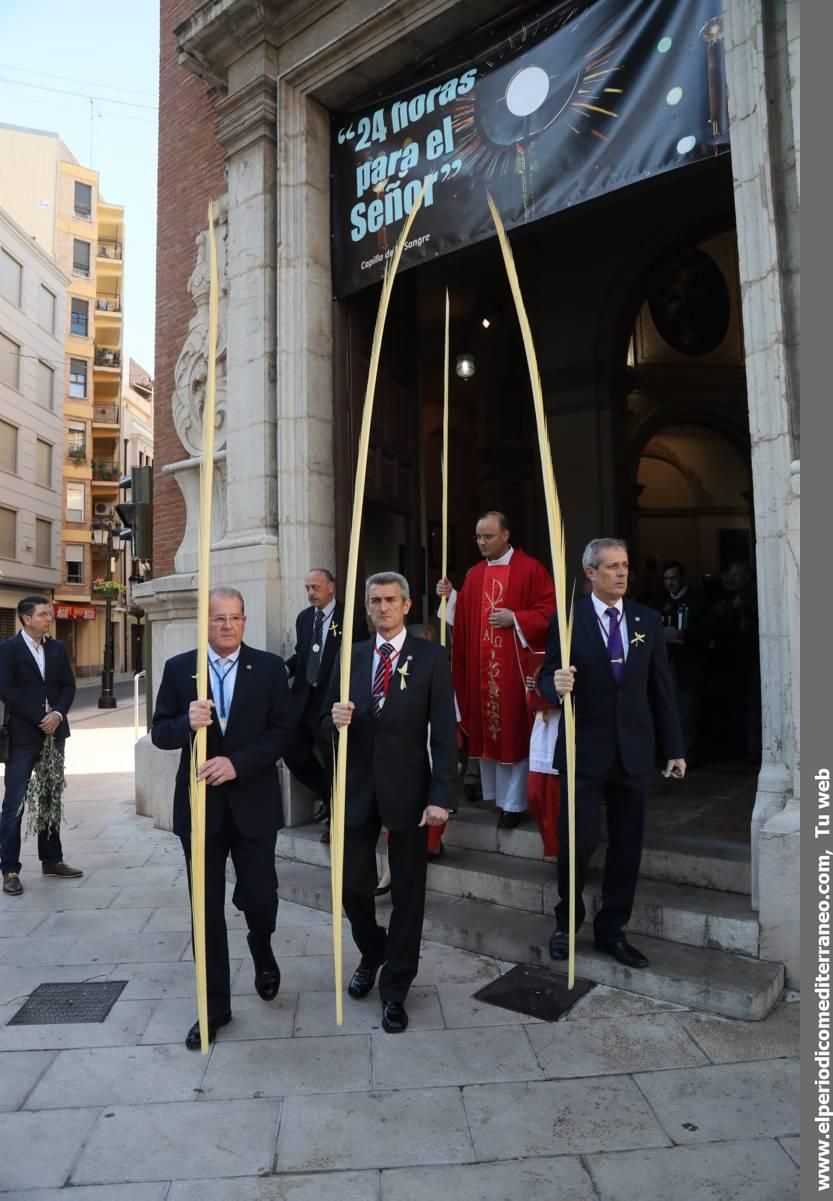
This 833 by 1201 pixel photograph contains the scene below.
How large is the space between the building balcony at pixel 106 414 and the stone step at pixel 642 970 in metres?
46.1

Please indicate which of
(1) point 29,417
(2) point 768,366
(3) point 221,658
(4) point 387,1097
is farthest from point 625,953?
(1) point 29,417

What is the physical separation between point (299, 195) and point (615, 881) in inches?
252

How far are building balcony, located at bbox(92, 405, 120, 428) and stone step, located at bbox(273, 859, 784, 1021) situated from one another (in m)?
46.1

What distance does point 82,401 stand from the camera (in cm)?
4322

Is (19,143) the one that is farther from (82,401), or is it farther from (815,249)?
(815,249)

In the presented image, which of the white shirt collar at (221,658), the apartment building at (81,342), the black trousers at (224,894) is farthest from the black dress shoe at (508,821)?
the apartment building at (81,342)

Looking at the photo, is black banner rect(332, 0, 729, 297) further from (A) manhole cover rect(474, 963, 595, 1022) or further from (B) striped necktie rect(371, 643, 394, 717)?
(A) manhole cover rect(474, 963, 595, 1022)

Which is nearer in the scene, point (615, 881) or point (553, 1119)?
point (553, 1119)

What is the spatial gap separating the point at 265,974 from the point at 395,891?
83cm

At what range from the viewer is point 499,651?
18.8 feet

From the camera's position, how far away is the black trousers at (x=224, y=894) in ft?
12.4

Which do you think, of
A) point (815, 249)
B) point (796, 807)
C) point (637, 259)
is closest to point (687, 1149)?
point (796, 807)

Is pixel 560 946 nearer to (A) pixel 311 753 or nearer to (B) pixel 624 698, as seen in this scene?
(B) pixel 624 698

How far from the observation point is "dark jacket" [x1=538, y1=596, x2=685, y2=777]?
164 inches
